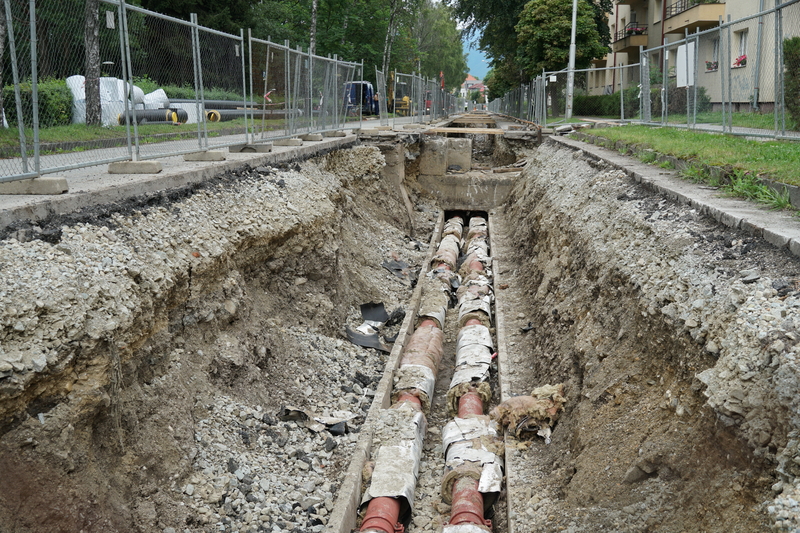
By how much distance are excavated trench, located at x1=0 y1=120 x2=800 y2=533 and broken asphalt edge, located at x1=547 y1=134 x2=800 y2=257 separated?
0.36 feet

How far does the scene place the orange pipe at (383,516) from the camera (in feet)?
16.1

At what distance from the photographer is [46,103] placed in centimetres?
581

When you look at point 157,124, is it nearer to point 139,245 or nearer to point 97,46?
point 97,46

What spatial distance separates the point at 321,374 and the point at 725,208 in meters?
4.26

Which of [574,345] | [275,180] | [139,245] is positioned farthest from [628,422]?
[275,180]

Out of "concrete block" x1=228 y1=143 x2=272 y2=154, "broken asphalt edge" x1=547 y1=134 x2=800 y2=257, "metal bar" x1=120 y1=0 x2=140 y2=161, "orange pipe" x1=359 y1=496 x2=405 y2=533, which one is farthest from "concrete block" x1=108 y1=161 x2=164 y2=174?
"broken asphalt edge" x1=547 y1=134 x2=800 y2=257

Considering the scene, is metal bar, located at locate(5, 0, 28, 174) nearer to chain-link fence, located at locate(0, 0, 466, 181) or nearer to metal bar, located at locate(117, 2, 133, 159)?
chain-link fence, located at locate(0, 0, 466, 181)

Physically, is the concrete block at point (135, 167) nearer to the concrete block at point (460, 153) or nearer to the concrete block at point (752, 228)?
the concrete block at point (752, 228)

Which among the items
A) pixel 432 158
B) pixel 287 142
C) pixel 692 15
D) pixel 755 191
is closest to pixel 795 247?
pixel 755 191

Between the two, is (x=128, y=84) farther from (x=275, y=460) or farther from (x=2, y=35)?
(x=275, y=460)

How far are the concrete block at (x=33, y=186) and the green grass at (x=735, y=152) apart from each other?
626 centimetres

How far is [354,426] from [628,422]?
275 centimetres

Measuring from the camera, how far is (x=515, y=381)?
7230 millimetres

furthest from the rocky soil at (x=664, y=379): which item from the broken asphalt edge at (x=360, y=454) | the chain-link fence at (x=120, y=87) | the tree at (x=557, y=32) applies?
the tree at (x=557, y=32)
